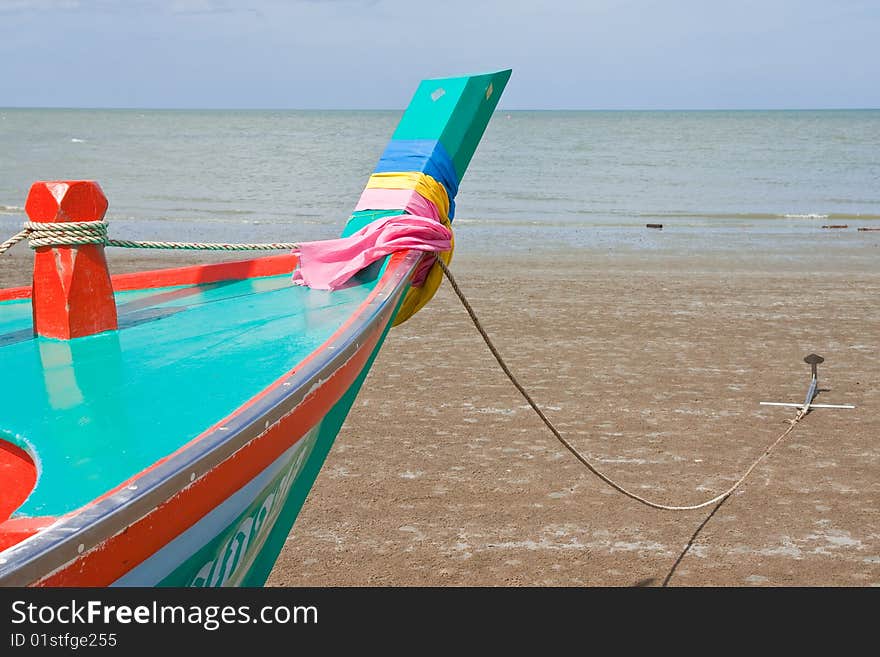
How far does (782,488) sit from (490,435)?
1.68 metres

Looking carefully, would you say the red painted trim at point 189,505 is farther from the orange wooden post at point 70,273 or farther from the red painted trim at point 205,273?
the red painted trim at point 205,273

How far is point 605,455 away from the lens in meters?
5.25

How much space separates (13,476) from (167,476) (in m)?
0.73

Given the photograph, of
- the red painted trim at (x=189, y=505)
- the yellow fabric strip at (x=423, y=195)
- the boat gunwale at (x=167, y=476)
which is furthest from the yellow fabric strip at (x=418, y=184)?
the red painted trim at (x=189, y=505)

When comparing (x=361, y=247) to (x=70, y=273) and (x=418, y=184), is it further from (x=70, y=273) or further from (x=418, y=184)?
(x=70, y=273)

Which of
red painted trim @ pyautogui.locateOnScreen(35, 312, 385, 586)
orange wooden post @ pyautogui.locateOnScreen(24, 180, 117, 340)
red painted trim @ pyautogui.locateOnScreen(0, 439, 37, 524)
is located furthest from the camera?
orange wooden post @ pyautogui.locateOnScreen(24, 180, 117, 340)

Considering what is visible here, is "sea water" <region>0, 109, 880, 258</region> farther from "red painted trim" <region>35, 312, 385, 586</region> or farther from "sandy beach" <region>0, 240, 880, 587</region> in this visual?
"red painted trim" <region>35, 312, 385, 586</region>

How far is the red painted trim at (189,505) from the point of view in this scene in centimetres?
131

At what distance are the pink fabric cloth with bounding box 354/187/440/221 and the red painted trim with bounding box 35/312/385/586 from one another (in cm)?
148

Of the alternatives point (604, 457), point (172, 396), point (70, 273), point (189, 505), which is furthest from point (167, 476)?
point (604, 457)

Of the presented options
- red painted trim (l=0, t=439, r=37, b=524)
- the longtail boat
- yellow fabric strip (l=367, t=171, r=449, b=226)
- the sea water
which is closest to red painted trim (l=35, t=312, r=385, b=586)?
the longtail boat

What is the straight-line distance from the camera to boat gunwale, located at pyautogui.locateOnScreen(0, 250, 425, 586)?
1207mm
